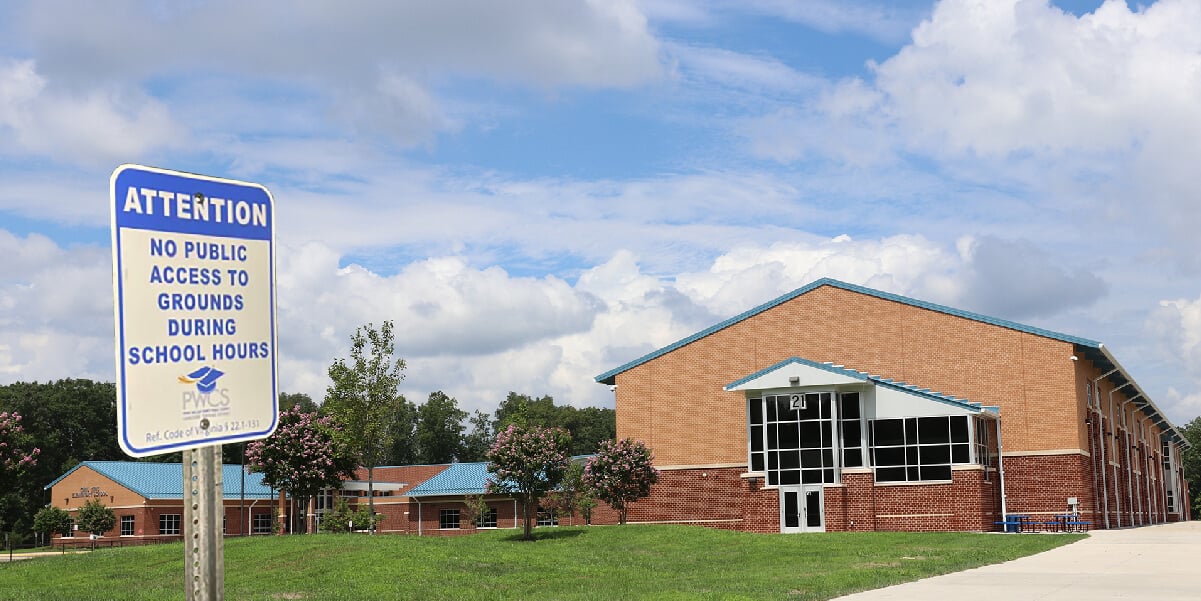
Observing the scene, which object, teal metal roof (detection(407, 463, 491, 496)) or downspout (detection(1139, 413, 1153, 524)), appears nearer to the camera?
downspout (detection(1139, 413, 1153, 524))

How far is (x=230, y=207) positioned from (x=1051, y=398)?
4686 cm

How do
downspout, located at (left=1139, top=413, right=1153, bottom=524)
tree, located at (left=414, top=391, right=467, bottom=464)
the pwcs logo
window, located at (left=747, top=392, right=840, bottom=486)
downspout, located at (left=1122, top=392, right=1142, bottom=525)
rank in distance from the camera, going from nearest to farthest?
the pwcs logo
window, located at (left=747, top=392, right=840, bottom=486)
downspout, located at (left=1122, top=392, right=1142, bottom=525)
downspout, located at (left=1139, top=413, right=1153, bottom=524)
tree, located at (left=414, top=391, right=467, bottom=464)

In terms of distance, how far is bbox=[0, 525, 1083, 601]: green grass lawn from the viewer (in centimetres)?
1880

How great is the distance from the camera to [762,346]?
53188mm

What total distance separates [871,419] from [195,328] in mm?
43688

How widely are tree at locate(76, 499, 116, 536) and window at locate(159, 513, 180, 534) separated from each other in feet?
10.2

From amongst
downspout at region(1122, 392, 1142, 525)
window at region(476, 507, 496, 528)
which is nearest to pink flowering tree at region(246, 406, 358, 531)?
window at region(476, 507, 496, 528)

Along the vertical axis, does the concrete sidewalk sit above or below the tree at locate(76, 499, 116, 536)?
above

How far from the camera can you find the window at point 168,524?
244 ft

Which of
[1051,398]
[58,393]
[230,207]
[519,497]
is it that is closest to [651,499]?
[519,497]

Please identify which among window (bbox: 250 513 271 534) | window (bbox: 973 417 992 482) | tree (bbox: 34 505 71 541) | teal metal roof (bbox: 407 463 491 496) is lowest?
window (bbox: 250 513 271 534)

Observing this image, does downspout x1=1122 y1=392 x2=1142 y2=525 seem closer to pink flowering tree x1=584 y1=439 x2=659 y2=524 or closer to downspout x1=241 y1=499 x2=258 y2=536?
pink flowering tree x1=584 y1=439 x2=659 y2=524

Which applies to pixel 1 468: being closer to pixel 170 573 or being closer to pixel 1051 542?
pixel 170 573

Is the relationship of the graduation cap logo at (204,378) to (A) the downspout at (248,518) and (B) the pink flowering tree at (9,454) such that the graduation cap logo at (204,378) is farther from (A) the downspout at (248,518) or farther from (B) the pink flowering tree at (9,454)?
(A) the downspout at (248,518)
